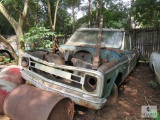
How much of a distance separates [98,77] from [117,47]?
197 centimetres

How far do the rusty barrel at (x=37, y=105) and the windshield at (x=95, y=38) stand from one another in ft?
7.51

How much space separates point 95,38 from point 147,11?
7590 millimetres

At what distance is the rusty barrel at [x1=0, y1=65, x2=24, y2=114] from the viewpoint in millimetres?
3062

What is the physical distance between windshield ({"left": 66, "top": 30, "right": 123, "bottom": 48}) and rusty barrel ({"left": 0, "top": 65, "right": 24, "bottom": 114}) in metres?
1.76

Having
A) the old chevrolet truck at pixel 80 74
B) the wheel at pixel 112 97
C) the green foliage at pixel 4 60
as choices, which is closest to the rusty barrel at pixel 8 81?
the old chevrolet truck at pixel 80 74

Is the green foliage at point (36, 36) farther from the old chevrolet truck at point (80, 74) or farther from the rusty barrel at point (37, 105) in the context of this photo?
the rusty barrel at point (37, 105)

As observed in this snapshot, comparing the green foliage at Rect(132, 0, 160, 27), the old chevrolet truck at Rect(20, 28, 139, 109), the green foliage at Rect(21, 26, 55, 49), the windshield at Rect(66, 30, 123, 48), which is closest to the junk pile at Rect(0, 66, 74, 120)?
the old chevrolet truck at Rect(20, 28, 139, 109)

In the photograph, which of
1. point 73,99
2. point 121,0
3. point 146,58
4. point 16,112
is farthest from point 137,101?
point 121,0

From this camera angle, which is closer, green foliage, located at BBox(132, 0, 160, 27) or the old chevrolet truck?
the old chevrolet truck

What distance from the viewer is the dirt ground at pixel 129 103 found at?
307cm

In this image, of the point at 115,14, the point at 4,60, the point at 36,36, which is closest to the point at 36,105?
the point at 36,36

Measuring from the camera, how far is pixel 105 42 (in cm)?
429

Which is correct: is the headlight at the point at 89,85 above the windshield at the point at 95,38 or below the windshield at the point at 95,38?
below

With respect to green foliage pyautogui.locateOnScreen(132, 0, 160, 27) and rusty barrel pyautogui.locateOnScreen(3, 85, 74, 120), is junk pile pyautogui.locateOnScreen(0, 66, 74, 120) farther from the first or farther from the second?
green foliage pyautogui.locateOnScreen(132, 0, 160, 27)
